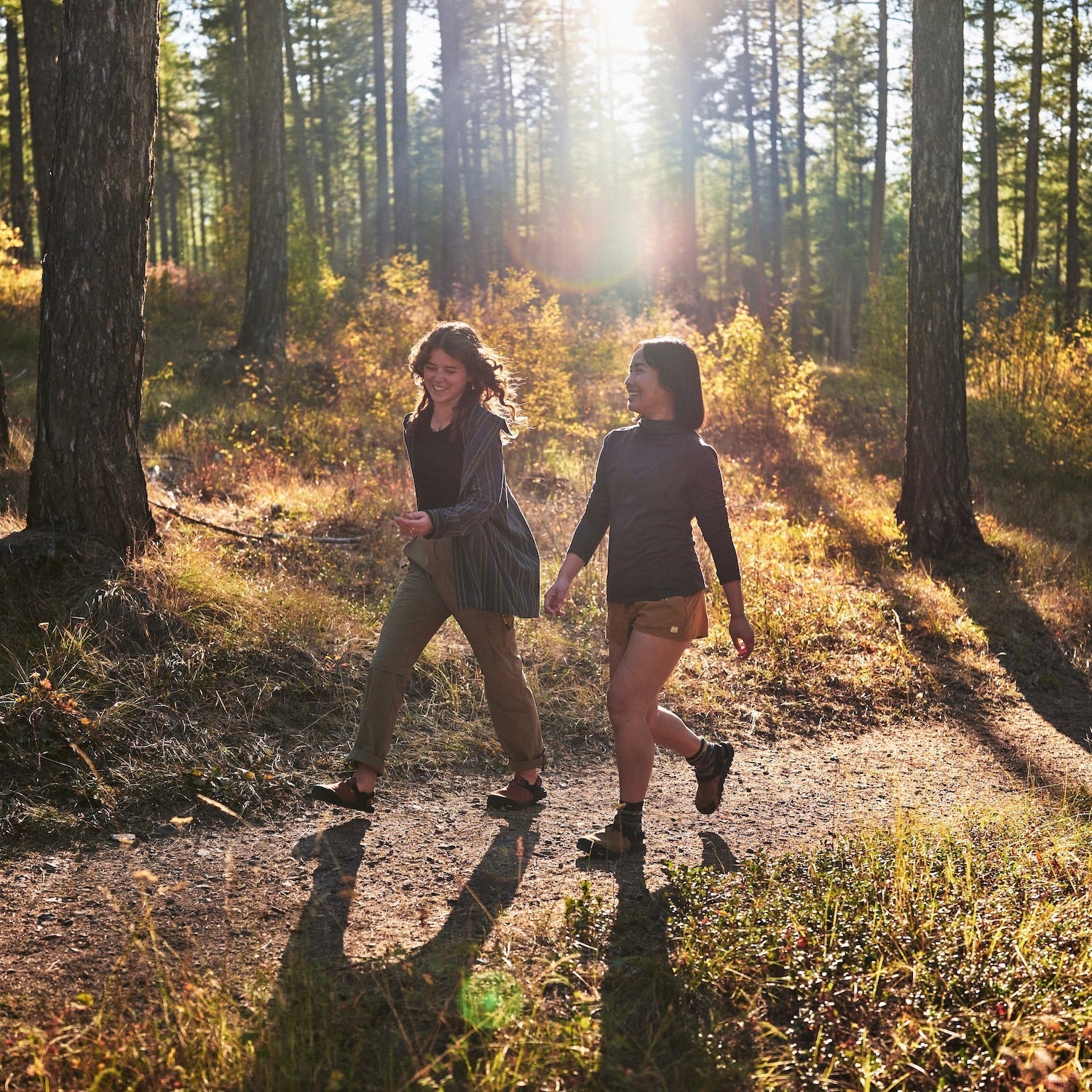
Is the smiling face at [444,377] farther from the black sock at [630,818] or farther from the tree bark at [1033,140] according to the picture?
the tree bark at [1033,140]

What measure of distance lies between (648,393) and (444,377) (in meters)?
0.92

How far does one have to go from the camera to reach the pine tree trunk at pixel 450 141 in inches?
762

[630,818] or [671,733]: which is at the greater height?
[671,733]

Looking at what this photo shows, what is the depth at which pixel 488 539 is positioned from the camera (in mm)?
4465

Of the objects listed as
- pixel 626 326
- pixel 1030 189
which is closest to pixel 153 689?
pixel 626 326

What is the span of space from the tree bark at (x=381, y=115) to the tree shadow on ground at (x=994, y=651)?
19.3 meters

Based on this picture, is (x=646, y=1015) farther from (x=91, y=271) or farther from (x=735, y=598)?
(x=91, y=271)

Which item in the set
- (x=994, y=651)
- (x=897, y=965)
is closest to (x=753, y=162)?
(x=994, y=651)

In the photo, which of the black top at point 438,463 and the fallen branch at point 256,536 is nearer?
the black top at point 438,463

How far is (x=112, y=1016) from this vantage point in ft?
9.39

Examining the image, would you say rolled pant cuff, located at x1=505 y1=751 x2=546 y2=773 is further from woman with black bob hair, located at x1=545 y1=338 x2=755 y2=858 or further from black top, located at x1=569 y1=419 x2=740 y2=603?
black top, located at x1=569 y1=419 x2=740 y2=603

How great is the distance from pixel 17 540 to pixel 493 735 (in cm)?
302

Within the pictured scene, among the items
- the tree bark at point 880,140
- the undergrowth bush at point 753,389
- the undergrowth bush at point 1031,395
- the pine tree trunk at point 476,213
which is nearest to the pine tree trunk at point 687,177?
the tree bark at point 880,140

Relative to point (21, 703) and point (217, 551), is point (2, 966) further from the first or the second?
point (217, 551)
